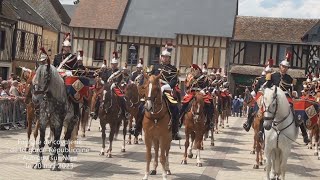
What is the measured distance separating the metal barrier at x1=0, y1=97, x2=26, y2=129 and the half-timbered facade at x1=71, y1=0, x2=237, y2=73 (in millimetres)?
21043

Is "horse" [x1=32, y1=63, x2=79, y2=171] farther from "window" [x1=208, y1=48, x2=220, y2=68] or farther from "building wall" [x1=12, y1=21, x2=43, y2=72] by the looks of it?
"window" [x1=208, y1=48, x2=220, y2=68]

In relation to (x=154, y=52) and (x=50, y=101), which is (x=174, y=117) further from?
(x=154, y=52)

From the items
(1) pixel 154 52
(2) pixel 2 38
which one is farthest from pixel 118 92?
(1) pixel 154 52

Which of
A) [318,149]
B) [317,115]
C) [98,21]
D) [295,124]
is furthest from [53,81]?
[98,21]

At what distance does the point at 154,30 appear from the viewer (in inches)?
1652

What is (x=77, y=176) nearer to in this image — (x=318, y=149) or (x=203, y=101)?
(x=203, y=101)

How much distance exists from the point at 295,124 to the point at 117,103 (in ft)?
18.0

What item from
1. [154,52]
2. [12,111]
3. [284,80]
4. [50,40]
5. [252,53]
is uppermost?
[50,40]

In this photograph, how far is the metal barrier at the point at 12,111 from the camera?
18203 mm

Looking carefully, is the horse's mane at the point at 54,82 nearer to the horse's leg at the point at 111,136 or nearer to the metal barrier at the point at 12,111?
the horse's leg at the point at 111,136

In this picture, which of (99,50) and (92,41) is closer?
(92,41)

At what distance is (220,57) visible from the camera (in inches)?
1593

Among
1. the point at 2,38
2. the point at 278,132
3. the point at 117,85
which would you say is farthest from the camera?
the point at 2,38

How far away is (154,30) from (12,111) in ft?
79.5
